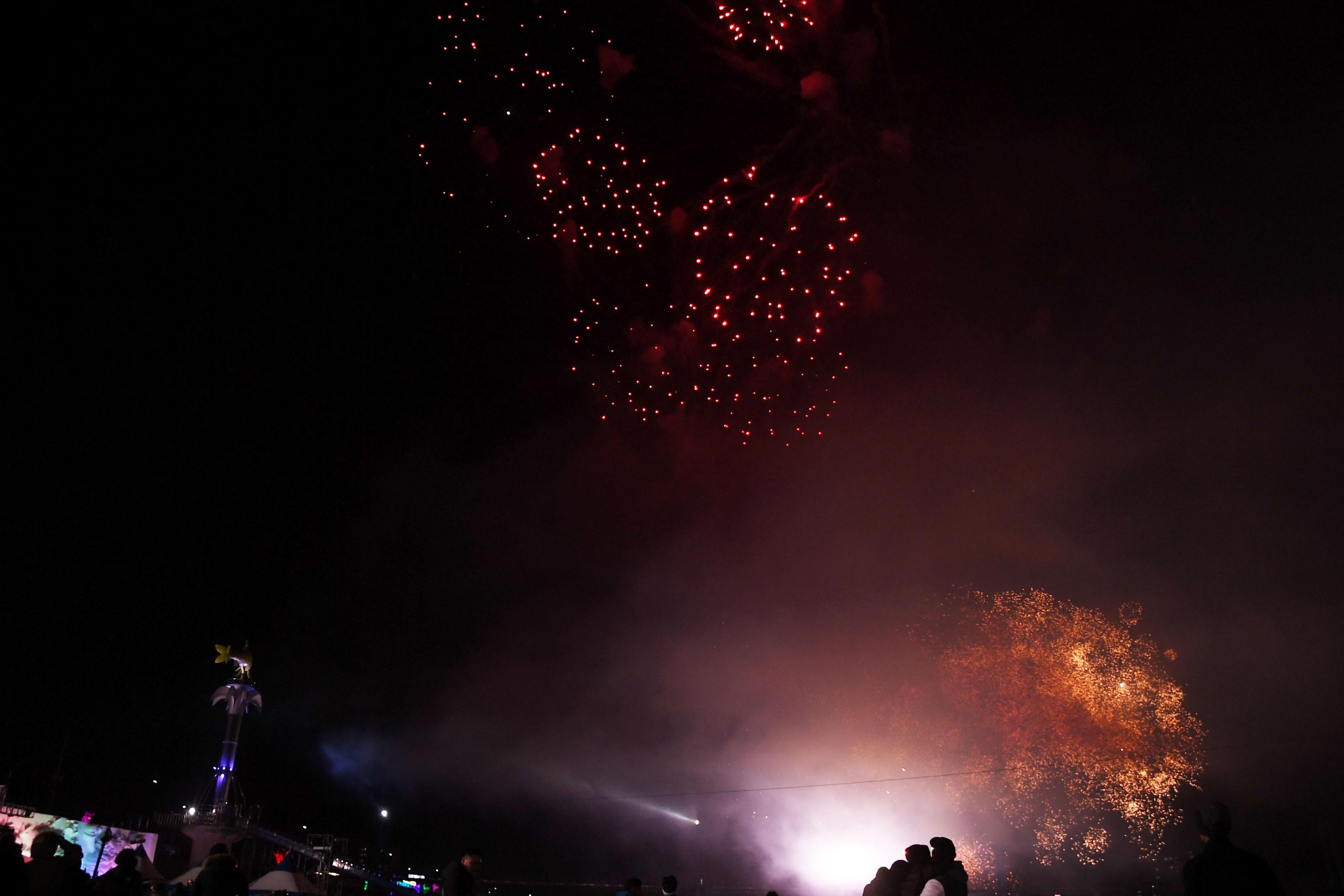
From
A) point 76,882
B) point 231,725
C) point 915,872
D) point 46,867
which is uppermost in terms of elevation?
point 231,725

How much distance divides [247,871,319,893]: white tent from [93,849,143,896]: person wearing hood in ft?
33.8

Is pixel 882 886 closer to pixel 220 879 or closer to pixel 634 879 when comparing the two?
pixel 634 879

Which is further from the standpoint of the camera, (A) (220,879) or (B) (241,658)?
(B) (241,658)

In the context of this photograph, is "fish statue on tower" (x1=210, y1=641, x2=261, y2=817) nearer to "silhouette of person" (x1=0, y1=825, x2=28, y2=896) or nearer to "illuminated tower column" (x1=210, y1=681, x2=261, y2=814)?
"illuminated tower column" (x1=210, y1=681, x2=261, y2=814)

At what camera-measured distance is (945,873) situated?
4082 mm

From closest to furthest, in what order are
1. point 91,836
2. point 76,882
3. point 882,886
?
point 882,886
point 76,882
point 91,836

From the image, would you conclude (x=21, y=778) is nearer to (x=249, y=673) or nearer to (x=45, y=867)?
(x=249, y=673)

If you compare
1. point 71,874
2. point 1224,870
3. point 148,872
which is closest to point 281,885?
point 148,872

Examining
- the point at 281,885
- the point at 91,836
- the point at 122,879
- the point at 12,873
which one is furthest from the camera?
the point at 91,836

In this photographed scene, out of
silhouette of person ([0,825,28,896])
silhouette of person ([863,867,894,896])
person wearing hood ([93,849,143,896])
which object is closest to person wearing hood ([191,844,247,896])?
silhouette of person ([0,825,28,896])

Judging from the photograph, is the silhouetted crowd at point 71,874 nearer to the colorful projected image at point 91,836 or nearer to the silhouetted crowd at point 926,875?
the silhouetted crowd at point 926,875

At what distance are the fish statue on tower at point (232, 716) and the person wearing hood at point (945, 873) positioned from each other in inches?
1105

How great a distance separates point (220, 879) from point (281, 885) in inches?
501

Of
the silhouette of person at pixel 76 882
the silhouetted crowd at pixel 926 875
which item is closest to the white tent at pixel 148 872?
the silhouette of person at pixel 76 882
